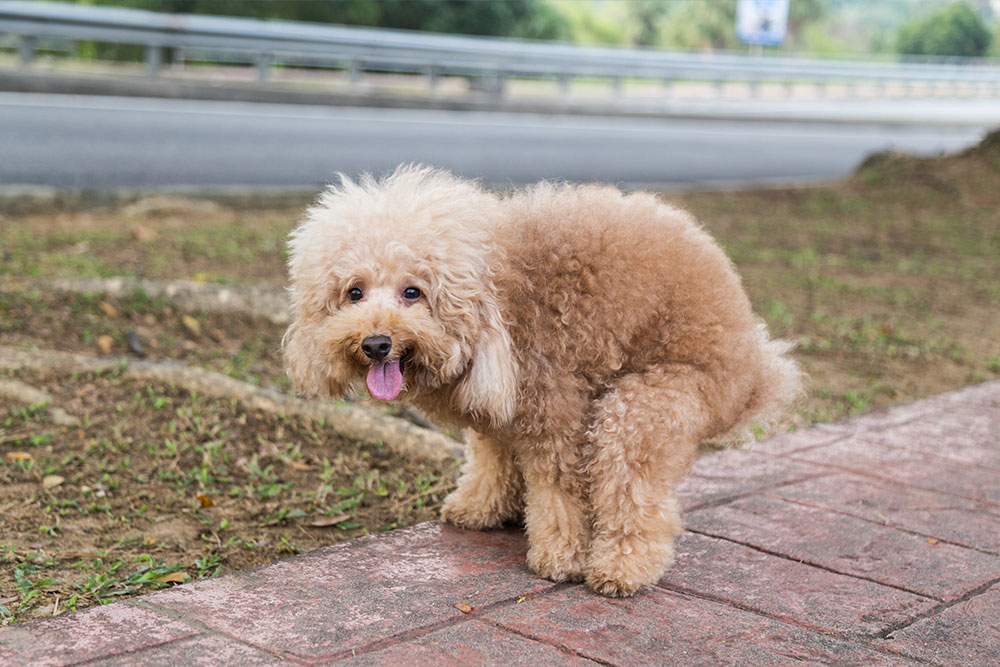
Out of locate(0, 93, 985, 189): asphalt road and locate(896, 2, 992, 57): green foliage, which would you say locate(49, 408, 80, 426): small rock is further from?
locate(896, 2, 992, 57): green foliage

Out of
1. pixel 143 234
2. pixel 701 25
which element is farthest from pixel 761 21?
pixel 143 234

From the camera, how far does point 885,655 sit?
264 cm

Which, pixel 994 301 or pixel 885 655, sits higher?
pixel 994 301

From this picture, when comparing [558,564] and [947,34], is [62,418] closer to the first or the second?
[558,564]

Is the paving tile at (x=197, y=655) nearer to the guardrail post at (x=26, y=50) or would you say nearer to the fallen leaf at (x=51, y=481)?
the fallen leaf at (x=51, y=481)

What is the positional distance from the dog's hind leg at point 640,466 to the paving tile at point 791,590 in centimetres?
15

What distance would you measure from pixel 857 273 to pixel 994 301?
0.93 m

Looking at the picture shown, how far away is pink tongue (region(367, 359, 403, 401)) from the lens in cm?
284

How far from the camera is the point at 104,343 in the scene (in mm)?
4871

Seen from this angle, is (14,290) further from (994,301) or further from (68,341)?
(994,301)

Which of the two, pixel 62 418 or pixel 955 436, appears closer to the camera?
pixel 62 418

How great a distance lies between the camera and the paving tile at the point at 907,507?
3480 millimetres

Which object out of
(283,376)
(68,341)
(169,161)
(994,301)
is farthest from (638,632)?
(169,161)

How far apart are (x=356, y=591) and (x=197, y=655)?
524 millimetres
